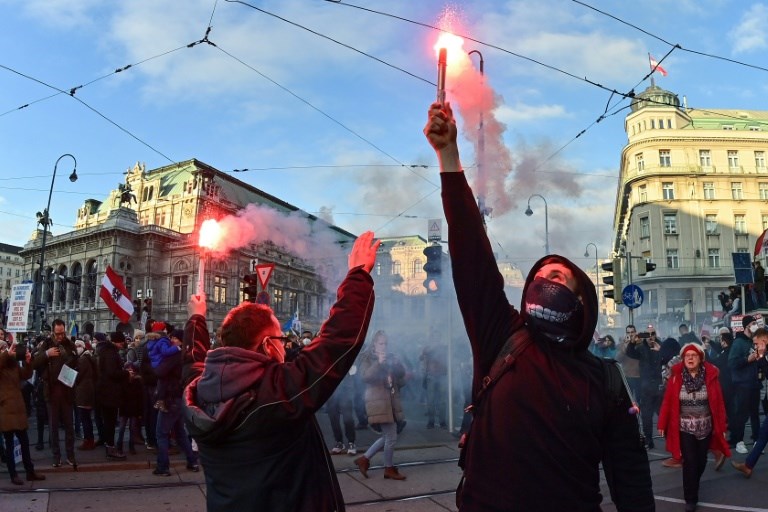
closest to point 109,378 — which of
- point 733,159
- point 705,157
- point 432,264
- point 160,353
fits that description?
point 160,353

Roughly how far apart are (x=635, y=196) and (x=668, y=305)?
1035 cm

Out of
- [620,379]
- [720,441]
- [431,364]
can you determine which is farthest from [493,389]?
[431,364]

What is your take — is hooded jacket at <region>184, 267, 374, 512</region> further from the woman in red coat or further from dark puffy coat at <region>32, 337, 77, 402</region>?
dark puffy coat at <region>32, 337, 77, 402</region>

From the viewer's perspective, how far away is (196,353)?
3723 mm

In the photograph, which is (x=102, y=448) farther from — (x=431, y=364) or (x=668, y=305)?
(x=668, y=305)

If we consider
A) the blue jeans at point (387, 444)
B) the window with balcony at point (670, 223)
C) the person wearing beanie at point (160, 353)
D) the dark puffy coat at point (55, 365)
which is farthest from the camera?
the window with balcony at point (670, 223)

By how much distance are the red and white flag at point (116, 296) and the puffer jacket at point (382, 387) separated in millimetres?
9274

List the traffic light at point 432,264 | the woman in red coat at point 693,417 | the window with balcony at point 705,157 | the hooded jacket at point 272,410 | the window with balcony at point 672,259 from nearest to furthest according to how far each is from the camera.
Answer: the hooded jacket at point 272,410 → the woman in red coat at point 693,417 → the traffic light at point 432,264 → the window with balcony at point 672,259 → the window with balcony at point 705,157

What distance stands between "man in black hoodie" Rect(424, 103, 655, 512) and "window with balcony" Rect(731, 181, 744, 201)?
57426 millimetres

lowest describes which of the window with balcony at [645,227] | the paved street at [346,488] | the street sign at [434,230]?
the paved street at [346,488]

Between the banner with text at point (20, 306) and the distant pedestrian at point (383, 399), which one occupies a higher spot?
the banner with text at point (20, 306)

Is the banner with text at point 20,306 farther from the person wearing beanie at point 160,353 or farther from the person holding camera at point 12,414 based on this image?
the person holding camera at point 12,414

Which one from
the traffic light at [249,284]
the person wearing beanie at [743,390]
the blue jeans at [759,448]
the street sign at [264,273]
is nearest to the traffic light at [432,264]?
the street sign at [264,273]

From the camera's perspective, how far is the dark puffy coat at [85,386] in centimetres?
980
